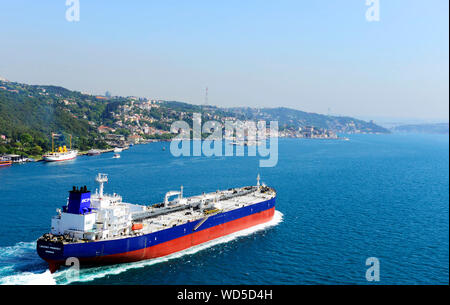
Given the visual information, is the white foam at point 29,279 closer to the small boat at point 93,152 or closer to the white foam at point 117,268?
the white foam at point 117,268

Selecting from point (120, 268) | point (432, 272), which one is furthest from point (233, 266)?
point (432, 272)

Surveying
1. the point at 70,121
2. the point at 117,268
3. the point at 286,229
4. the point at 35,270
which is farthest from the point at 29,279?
the point at 70,121

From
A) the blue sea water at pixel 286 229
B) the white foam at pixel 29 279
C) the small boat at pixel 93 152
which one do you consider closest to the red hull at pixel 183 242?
the blue sea water at pixel 286 229

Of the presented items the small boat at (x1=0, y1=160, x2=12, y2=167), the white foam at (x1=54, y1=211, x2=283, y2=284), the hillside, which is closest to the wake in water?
the white foam at (x1=54, y1=211, x2=283, y2=284)

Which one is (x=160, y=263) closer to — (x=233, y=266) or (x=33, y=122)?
(x=233, y=266)

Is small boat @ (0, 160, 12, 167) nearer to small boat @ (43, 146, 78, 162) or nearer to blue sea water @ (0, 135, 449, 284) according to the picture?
blue sea water @ (0, 135, 449, 284)

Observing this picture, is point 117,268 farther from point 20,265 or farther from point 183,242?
point 20,265
